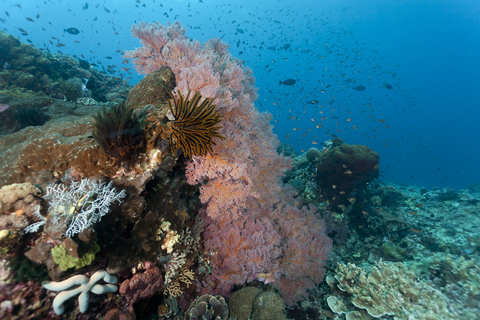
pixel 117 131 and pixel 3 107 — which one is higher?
pixel 117 131

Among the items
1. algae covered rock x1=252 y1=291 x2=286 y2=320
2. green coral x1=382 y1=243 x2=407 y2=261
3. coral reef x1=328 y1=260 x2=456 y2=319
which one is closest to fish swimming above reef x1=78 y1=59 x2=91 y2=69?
algae covered rock x1=252 y1=291 x2=286 y2=320

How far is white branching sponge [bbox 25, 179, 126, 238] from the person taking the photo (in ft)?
6.74

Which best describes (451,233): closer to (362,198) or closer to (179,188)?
(362,198)

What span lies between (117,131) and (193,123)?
1.06m

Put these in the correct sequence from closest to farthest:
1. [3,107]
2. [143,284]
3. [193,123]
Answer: [193,123] → [143,284] → [3,107]

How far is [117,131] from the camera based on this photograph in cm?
262

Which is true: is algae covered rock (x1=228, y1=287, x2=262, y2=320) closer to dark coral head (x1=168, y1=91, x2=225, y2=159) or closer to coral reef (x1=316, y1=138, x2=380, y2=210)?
dark coral head (x1=168, y1=91, x2=225, y2=159)

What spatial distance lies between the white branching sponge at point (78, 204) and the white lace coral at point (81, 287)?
25.7 inches

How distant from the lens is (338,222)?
8625mm

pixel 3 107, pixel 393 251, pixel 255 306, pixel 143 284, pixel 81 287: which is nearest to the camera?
pixel 81 287

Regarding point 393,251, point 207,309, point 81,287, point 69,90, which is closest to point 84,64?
point 69,90

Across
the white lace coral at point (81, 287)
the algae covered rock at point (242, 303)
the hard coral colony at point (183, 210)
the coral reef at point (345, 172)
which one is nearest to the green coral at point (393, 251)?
the coral reef at point (345, 172)

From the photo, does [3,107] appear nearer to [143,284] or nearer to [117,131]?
[117,131]

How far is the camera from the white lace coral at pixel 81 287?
2.13 metres
